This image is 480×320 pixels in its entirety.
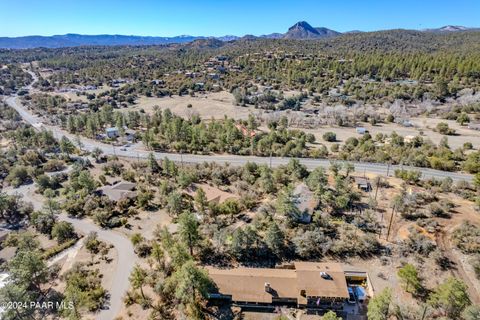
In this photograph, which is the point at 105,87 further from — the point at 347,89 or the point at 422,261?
the point at 422,261

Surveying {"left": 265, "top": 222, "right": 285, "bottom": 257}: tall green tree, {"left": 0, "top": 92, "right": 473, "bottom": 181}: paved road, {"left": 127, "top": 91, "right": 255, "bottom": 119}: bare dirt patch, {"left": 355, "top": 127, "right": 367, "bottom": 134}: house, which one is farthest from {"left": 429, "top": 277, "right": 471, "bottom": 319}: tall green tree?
{"left": 127, "top": 91, "right": 255, "bottom": 119}: bare dirt patch

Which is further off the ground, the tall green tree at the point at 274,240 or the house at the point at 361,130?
the house at the point at 361,130

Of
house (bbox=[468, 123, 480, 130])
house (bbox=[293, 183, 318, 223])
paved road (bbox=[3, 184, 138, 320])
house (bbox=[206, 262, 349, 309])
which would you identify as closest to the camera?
house (bbox=[206, 262, 349, 309])

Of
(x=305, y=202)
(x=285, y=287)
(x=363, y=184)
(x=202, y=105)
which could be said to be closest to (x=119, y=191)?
(x=305, y=202)

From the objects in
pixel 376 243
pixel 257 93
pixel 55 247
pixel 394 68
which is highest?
pixel 394 68

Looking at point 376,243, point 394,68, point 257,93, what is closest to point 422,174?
point 376,243

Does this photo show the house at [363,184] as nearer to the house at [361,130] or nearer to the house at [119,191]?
the house at [361,130]

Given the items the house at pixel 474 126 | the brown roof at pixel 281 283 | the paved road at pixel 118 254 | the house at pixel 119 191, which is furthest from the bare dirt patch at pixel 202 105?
the brown roof at pixel 281 283

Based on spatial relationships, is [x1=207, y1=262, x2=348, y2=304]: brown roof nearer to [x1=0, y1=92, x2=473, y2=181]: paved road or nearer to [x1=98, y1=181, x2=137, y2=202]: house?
[x1=98, y1=181, x2=137, y2=202]: house
